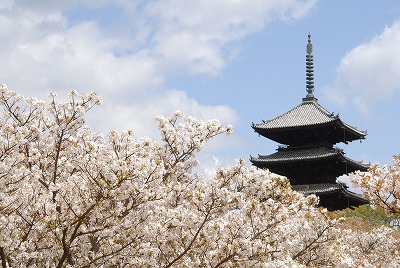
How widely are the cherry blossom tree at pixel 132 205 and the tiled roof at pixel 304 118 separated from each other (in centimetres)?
3085

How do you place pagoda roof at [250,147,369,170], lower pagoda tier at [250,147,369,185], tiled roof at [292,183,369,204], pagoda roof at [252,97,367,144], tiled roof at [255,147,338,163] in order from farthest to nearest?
pagoda roof at [252,97,367,144] → lower pagoda tier at [250,147,369,185] → tiled roof at [255,147,338,163] → pagoda roof at [250,147,369,170] → tiled roof at [292,183,369,204]

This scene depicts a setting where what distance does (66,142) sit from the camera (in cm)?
1266

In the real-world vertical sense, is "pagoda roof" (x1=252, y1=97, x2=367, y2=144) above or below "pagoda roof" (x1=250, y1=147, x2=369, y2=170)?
above

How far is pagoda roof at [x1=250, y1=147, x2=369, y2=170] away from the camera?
42.2 metres

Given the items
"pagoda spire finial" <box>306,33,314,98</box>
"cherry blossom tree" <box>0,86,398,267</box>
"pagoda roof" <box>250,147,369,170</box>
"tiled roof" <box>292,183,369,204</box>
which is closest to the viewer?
"cherry blossom tree" <box>0,86,398,267</box>

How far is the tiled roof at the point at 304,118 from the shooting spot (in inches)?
1718

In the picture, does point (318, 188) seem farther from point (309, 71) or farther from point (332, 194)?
point (309, 71)

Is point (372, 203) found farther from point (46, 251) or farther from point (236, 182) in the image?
point (46, 251)

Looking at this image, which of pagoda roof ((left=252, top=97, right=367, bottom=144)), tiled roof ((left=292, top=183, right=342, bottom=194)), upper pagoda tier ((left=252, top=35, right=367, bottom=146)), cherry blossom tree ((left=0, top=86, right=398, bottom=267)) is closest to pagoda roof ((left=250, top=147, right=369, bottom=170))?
upper pagoda tier ((left=252, top=35, right=367, bottom=146))

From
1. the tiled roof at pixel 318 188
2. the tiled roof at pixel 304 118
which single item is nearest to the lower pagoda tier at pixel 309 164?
the tiled roof at pixel 318 188

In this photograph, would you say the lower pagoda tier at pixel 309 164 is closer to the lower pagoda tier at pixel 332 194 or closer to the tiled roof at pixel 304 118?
the lower pagoda tier at pixel 332 194

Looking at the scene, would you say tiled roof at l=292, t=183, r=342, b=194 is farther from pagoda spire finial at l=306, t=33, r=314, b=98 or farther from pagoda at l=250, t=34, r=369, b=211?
pagoda spire finial at l=306, t=33, r=314, b=98

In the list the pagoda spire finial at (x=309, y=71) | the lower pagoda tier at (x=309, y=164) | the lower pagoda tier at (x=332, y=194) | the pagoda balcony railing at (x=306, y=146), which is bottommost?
the lower pagoda tier at (x=332, y=194)

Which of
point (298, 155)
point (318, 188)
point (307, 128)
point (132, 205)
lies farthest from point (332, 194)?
point (132, 205)
